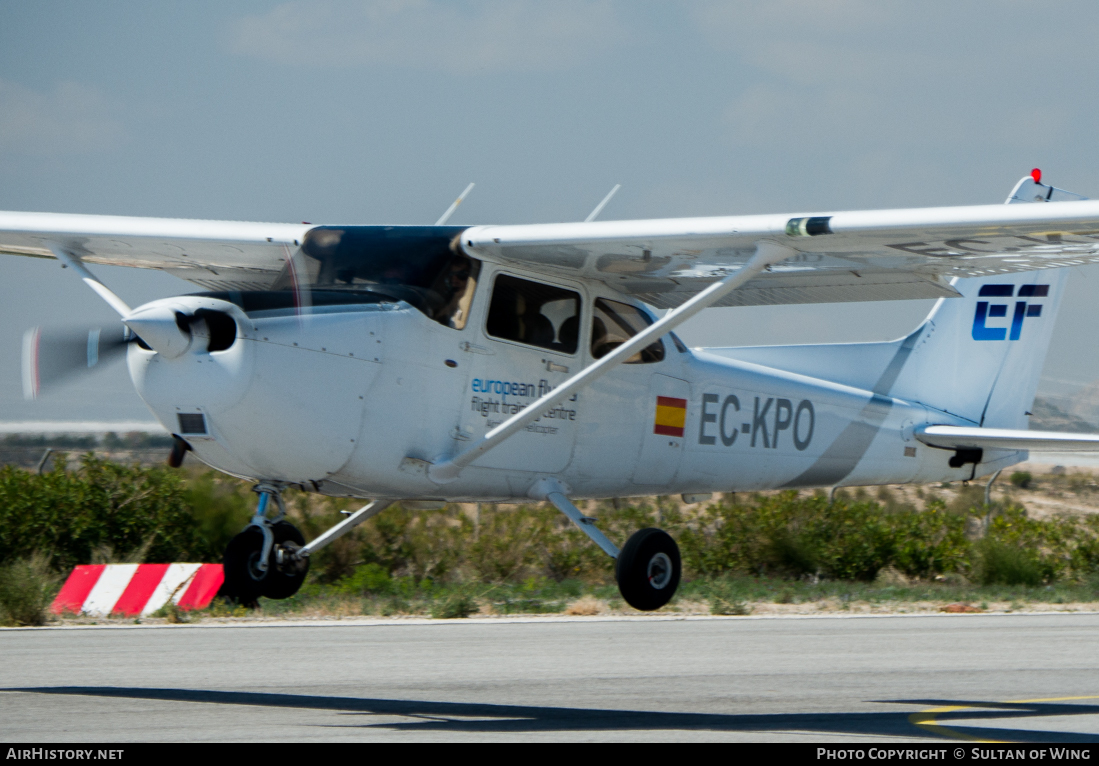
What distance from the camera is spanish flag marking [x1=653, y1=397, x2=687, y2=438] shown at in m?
10.3

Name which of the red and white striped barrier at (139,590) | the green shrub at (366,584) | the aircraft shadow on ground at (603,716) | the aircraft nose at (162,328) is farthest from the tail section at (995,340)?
the red and white striped barrier at (139,590)

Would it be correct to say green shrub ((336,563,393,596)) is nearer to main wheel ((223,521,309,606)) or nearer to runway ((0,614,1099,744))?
runway ((0,614,1099,744))

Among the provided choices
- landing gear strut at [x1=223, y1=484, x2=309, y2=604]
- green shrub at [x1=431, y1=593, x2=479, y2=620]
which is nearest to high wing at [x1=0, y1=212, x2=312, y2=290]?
landing gear strut at [x1=223, y1=484, x2=309, y2=604]

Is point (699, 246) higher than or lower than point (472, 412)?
higher

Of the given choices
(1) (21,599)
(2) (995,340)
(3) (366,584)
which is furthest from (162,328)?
(3) (366,584)

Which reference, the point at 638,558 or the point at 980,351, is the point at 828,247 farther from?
the point at 980,351

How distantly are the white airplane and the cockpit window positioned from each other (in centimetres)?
1

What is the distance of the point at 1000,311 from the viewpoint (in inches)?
574

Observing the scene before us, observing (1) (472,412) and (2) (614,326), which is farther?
(2) (614,326)

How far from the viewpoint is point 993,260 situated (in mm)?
9211

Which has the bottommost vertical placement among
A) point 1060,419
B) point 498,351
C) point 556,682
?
point 556,682

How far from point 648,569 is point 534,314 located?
2149 millimetres

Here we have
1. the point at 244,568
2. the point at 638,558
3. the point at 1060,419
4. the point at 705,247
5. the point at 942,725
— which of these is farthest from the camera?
the point at 1060,419
